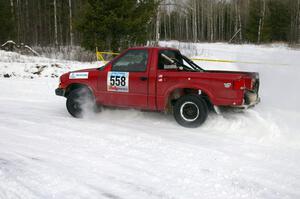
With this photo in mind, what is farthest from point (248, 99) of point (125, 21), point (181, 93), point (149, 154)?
point (125, 21)

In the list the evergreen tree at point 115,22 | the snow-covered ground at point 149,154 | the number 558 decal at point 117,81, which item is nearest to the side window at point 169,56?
the number 558 decal at point 117,81

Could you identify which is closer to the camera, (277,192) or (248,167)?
(277,192)

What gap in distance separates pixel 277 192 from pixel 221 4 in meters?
60.9

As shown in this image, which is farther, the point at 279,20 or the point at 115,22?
the point at 279,20

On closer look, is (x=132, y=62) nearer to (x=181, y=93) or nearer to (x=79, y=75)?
(x=181, y=93)

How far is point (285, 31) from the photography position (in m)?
45.0

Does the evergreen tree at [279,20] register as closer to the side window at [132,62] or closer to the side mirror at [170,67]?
the side mirror at [170,67]

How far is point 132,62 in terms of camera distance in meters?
7.06

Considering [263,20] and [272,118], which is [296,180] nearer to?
[272,118]

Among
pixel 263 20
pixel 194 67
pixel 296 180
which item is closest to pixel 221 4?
pixel 263 20

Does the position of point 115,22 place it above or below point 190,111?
above

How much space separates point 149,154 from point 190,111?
Result: 189 cm

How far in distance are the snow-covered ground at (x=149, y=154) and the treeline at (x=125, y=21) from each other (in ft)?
33.3

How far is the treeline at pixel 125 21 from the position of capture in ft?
57.7
